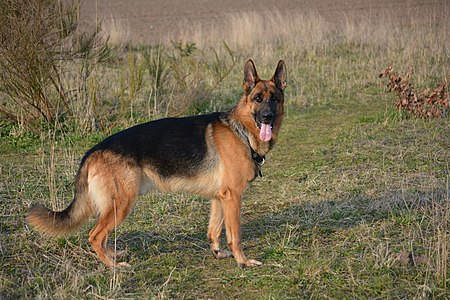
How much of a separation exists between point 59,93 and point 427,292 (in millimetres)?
6738

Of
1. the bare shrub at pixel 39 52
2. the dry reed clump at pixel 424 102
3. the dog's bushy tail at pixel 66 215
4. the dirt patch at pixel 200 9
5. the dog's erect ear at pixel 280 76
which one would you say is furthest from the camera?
the dirt patch at pixel 200 9

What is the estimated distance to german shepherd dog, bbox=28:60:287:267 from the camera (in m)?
4.43

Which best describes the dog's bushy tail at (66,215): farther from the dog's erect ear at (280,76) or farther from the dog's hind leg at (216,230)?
the dog's erect ear at (280,76)

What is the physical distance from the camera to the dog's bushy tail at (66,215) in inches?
170

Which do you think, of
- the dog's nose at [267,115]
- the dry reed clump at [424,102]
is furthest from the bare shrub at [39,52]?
the dry reed clump at [424,102]

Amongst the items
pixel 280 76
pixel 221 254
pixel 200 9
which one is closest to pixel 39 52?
pixel 280 76

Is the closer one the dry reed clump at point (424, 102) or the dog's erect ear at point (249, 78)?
the dog's erect ear at point (249, 78)

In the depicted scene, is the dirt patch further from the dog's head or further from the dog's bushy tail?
the dog's bushy tail

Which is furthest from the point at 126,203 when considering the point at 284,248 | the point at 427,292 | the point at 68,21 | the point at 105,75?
the point at 105,75

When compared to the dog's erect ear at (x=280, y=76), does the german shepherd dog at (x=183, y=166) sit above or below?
below

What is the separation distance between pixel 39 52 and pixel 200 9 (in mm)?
25721

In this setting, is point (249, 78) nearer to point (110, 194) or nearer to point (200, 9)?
point (110, 194)

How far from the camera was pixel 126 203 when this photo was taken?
4441mm

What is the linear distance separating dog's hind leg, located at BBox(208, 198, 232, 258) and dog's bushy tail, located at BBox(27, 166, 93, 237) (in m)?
1.12
